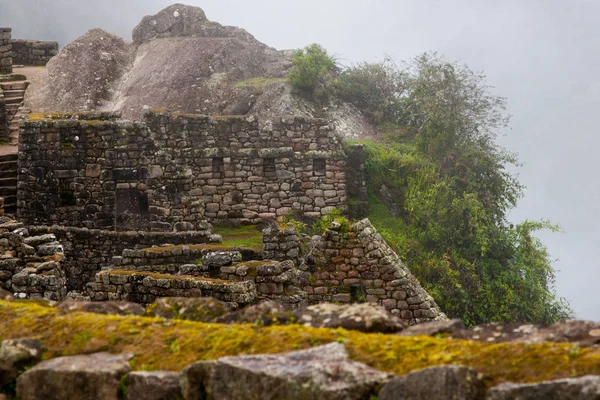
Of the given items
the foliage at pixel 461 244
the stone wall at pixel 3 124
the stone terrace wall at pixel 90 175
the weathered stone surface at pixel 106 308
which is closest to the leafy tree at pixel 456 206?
the foliage at pixel 461 244

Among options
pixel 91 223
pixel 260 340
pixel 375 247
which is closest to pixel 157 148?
pixel 91 223

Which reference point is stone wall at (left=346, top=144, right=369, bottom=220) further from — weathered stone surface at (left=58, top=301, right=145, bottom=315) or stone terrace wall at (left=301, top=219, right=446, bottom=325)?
weathered stone surface at (left=58, top=301, right=145, bottom=315)

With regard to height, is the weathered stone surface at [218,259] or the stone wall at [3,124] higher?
the stone wall at [3,124]

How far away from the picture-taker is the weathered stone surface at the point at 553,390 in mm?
4734

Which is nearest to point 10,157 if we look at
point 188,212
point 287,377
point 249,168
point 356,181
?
point 188,212

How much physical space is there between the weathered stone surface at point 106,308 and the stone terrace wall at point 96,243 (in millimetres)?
Answer: 13402

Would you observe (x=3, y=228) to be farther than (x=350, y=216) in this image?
No

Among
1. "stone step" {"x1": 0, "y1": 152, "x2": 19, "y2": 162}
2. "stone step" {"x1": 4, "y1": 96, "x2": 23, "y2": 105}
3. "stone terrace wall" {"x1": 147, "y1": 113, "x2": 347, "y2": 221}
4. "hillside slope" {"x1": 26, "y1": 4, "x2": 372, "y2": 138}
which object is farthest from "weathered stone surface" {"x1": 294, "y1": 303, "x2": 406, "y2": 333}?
"stone step" {"x1": 4, "y1": 96, "x2": 23, "y2": 105}

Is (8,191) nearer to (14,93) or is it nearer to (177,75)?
(14,93)

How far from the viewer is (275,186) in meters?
28.5

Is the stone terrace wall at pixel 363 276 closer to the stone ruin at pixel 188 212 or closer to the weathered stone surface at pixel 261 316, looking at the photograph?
the stone ruin at pixel 188 212

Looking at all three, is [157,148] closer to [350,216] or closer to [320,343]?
[350,216]

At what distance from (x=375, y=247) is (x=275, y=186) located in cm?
1328

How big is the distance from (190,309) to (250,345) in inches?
37.8
